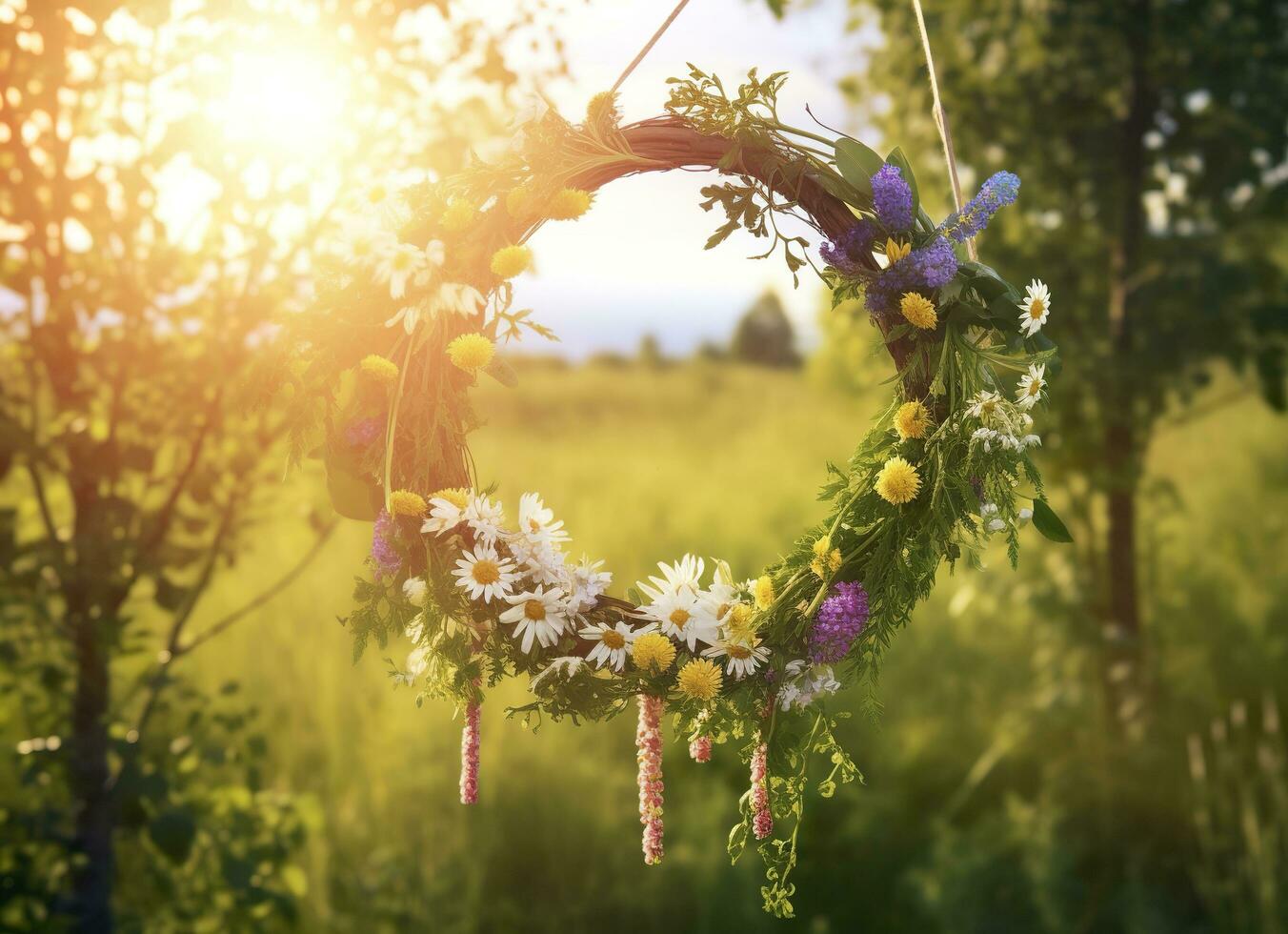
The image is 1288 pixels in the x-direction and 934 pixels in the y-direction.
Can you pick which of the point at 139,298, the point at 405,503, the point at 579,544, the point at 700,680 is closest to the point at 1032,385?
the point at 700,680

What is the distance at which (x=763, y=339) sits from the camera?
19.1 meters

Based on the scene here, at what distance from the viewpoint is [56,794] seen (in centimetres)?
239

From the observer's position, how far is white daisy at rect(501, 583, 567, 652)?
1.29 metres

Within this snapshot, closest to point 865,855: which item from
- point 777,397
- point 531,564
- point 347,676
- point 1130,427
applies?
point 1130,427

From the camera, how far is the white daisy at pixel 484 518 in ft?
4.22

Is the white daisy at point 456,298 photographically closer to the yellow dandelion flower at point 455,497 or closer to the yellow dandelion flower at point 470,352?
the yellow dandelion flower at point 470,352

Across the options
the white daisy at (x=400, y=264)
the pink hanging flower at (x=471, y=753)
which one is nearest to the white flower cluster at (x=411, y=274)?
the white daisy at (x=400, y=264)

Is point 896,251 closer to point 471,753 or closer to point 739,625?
point 739,625

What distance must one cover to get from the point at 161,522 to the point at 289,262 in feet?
2.03

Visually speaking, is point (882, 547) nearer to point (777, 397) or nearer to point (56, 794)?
point (56, 794)

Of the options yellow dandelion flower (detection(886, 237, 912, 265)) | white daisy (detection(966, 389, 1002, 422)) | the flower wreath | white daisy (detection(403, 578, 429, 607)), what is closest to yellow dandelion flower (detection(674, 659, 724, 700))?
the flower wreath

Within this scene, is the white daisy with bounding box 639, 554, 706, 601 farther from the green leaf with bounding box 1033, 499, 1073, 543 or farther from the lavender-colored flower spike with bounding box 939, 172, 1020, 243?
the lavender-colored flower spike with bounding box 939, 172, 1020, 243

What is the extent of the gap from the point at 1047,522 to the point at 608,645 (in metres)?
0.58

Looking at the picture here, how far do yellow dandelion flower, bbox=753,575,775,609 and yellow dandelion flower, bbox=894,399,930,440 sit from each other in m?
0.26
